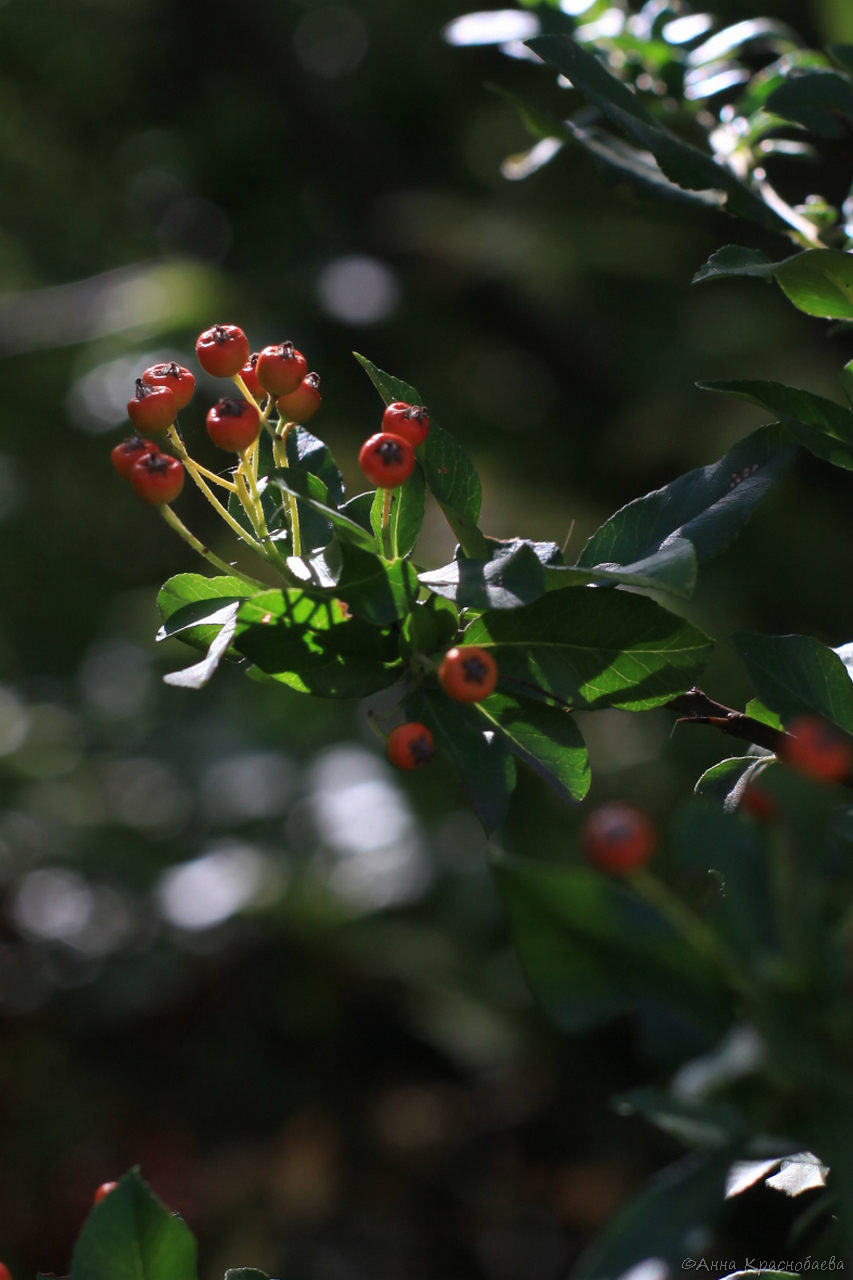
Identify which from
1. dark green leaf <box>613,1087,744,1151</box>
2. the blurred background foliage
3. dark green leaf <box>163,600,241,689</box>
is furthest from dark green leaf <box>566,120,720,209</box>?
the blurred background foliage

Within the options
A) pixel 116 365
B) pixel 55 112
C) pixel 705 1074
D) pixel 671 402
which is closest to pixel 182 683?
pixel 705 1074

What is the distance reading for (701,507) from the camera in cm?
46

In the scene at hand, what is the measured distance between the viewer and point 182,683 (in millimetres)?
399

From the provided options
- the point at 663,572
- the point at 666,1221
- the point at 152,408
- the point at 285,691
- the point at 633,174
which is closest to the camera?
the point at 666,1221

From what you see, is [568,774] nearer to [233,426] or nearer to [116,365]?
[233,426]

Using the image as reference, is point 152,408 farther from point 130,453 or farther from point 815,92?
point 815,92

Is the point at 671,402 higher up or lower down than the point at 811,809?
lower down

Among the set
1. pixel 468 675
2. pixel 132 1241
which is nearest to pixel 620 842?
pixel 468 675

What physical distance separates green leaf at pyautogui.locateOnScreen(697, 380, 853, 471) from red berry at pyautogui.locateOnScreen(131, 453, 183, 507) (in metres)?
0.21

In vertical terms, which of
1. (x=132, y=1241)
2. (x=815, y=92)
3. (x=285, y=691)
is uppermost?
(x=815, y=92)

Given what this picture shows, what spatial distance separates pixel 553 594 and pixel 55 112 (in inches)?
177

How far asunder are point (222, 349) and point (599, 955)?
319mm

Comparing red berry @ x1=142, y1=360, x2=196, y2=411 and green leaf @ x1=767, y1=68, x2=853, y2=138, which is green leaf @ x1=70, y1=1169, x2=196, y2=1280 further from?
green leaf @ x1=767, y1=68, x2=853, y2=138

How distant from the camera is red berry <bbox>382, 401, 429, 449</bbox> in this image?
0.45 metres
